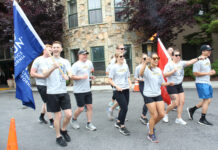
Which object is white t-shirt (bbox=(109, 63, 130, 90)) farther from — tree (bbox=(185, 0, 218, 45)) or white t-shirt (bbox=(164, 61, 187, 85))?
tree (bbox=(185, 0, 218, 45))

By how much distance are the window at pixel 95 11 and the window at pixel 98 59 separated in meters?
2.15

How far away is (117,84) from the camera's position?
4.59 meters

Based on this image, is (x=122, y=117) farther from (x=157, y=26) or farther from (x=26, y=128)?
(x=157, y=26)

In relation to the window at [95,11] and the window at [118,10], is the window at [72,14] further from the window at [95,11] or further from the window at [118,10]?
the window at [118,10]

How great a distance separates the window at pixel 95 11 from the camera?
1491 centimetres

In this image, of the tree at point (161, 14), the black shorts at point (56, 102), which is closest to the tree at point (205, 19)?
the tree at point (161, 14)

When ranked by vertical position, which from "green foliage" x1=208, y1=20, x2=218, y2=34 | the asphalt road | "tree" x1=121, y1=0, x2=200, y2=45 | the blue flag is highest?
"tree" x1=121, y1=0, x2=200, y2=45

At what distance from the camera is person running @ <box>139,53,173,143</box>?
381cm

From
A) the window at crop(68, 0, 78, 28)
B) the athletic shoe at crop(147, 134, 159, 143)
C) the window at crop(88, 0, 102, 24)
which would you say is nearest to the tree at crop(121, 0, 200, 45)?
the window at crop(88, 0, 102, 24)

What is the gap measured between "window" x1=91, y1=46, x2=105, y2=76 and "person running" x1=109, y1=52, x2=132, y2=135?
10.5 meters

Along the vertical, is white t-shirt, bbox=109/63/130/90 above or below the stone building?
below

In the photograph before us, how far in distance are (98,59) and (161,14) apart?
562 centimetres

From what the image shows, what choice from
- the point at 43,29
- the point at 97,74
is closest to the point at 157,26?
the point at 97,74

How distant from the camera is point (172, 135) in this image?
13.8ft
